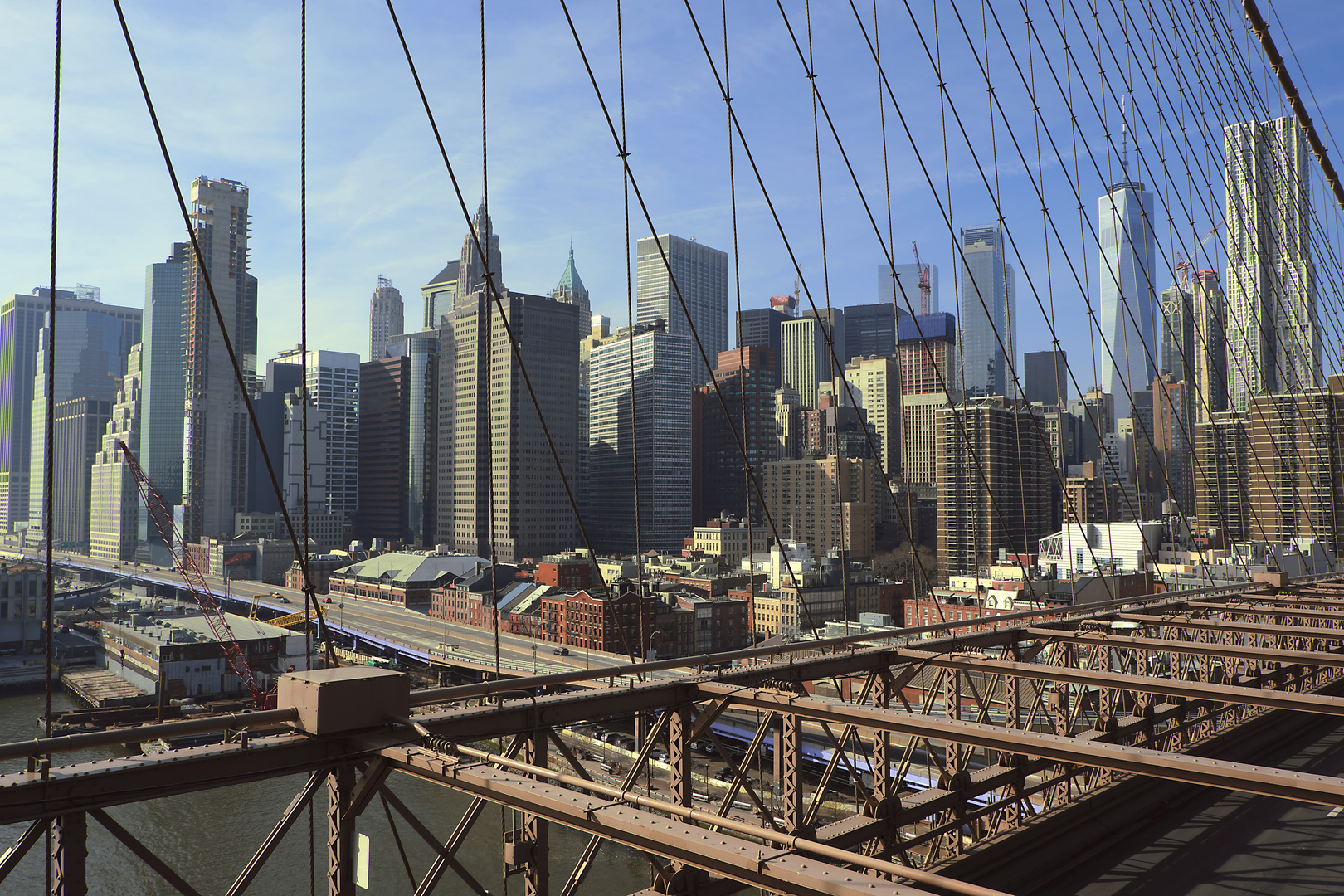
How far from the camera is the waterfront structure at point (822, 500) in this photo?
97.8m

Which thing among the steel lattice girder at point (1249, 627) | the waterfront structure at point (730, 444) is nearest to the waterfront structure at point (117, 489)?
the waterfront structure at point (730, 444)

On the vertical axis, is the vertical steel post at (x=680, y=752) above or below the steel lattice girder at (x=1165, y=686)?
below

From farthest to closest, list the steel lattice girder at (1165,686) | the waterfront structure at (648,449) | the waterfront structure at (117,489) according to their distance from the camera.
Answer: the waterfront structure at (117,489) < the waterfront structure at (648,449) < the steel lattice girder at (1165,686)

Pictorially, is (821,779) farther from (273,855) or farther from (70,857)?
(273,855)

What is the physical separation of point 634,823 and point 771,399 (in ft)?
459

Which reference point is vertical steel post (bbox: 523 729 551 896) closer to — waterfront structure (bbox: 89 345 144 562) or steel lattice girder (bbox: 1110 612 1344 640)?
steel lattice girder (bbox: 1110 612 1344 640)

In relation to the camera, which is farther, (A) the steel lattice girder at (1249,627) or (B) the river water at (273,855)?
(B) the river water at (273,855)

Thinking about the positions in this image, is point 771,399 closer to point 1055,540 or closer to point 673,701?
point 1055,540

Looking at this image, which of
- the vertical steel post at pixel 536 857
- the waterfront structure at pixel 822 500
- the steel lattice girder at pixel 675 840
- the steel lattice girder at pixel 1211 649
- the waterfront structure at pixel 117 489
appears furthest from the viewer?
the waterfront structure at pixel 117 489

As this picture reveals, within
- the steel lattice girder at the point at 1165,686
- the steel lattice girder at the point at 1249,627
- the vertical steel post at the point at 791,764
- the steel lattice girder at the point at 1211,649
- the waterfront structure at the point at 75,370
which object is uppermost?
the waterfront structure at the point at 75,370

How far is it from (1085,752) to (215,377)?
543 feet

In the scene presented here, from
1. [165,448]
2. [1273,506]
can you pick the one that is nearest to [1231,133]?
[1273,506]

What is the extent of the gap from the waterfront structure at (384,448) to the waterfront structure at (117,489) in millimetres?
33508

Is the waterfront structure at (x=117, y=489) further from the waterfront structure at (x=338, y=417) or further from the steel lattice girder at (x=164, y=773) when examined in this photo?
the steel lattice girder at (x=164, y=773)
